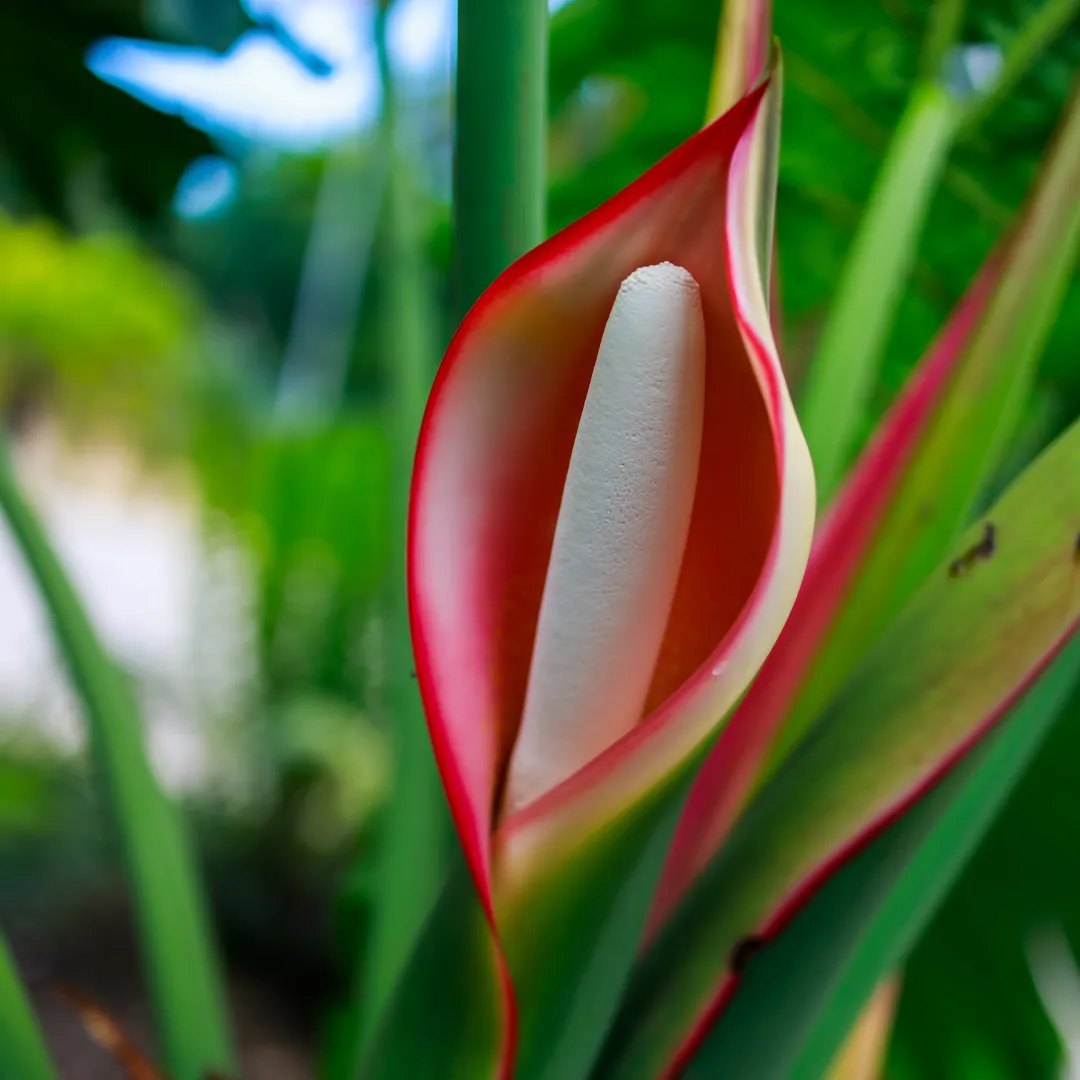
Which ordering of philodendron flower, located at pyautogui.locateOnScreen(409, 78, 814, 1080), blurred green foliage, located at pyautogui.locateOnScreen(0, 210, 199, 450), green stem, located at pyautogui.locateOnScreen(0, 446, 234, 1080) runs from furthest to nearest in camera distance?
blurred green foliage, located at pyautogui.locateOnScreen(0, 210, 199, 450), green stem, located at pyautogui.locateOnScreen(0, 446, 234, 1080), philodendron flower, located at pyautogui.locateOnScreen(409, 78, 814, 1080)

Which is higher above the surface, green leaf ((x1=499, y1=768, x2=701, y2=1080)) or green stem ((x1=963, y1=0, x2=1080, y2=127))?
green stem ((x1=963, y1=0, x2=1080, y2=127))

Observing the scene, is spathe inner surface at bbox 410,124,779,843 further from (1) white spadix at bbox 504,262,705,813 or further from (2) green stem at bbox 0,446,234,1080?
(2) green stem at bbox 0,446,234,1080

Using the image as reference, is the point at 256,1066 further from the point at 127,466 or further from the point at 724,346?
the point at 127,466

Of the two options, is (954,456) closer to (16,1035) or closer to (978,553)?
(978,553)

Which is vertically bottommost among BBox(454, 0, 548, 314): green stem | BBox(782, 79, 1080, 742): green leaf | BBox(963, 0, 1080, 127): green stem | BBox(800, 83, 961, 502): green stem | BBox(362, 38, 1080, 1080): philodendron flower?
BBox(362, 38, 1080, 1080): philodendron flower

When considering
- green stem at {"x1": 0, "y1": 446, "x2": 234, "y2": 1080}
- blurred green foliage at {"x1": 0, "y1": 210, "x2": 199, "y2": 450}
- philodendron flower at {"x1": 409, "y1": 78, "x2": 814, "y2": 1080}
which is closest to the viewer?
philodendron flower at {"x1": 409, "y1": 78, "x2": 814, "y2": 1080}

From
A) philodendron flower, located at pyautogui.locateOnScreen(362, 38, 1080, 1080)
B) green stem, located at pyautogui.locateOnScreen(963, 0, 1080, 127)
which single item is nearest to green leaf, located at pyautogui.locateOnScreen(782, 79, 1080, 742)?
philodendron flower, located at pyautogui.locateOnScreen(362, 38, 1080, 1080)

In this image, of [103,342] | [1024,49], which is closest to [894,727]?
[1024,49]
